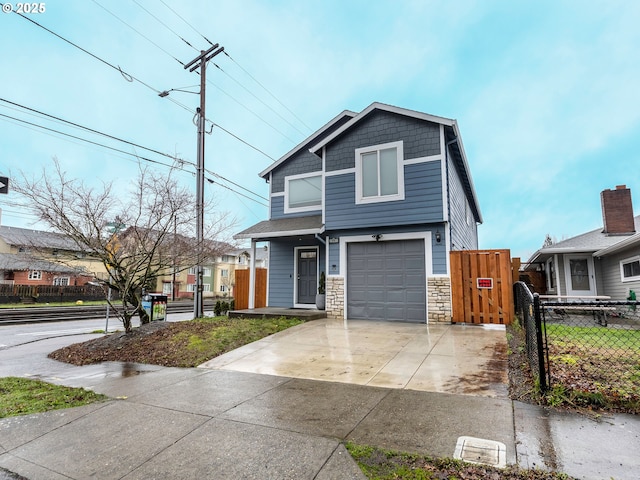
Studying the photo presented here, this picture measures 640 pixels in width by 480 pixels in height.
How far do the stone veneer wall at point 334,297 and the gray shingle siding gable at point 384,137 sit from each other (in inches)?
139

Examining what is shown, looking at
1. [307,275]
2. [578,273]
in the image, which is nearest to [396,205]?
[307,275]

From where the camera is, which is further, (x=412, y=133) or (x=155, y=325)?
(x=412, y=133)

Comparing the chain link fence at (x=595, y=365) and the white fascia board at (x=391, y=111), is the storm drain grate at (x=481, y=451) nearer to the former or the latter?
the chain link fence at (x=595, y=365)

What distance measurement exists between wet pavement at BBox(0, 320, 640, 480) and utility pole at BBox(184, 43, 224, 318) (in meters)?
5.50

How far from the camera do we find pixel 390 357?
5.88m

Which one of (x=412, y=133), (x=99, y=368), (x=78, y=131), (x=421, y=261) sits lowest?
(x=99, y=368)

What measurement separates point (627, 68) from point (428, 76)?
49.1 feet

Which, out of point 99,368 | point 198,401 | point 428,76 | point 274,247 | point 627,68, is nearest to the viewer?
point 198,401

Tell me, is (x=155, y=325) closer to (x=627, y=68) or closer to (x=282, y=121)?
(x=282, y=121)

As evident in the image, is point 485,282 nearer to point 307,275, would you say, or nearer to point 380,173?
point 380,173

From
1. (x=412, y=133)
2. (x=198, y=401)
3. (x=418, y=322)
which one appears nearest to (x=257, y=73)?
(x=412, y=133)

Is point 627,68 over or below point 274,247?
over

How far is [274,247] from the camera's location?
43.3 feet

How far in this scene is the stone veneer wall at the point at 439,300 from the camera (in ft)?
30.5
